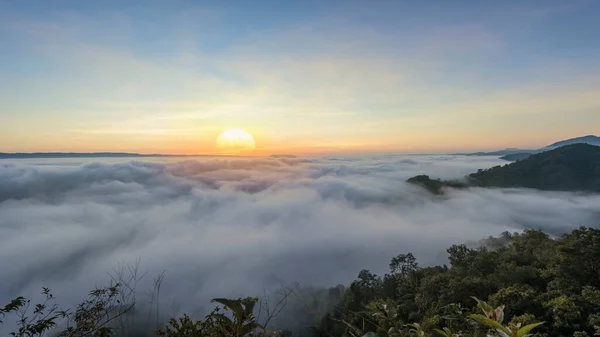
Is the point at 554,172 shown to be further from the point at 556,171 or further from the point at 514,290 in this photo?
the point at 514,290

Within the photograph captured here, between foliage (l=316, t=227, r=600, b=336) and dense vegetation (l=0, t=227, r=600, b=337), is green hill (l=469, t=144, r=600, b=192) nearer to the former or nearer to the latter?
dense vegetation (l=0, t=227, r=600, b=337)

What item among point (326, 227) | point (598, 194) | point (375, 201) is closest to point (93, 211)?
point (326, 227)

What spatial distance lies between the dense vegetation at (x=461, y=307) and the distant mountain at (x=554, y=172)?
140 meters

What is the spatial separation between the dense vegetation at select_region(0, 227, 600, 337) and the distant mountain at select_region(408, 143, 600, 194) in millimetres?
140204

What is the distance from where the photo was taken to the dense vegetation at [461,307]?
2.39 meters

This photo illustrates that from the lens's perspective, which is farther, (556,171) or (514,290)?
(556,171)

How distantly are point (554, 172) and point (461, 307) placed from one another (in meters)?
187

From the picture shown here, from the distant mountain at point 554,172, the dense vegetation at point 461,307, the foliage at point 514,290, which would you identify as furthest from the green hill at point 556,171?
the foliage at point 514,290

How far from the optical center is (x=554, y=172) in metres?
152

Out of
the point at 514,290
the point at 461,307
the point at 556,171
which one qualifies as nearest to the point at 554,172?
the point at 556,171

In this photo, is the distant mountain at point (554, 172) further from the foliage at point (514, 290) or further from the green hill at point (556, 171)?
the foliage at point (514, 290)

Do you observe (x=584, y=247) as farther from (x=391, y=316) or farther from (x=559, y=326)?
(x=391, y=316)

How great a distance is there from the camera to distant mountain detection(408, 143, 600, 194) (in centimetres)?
14850

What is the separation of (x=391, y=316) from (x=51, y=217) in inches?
7986
